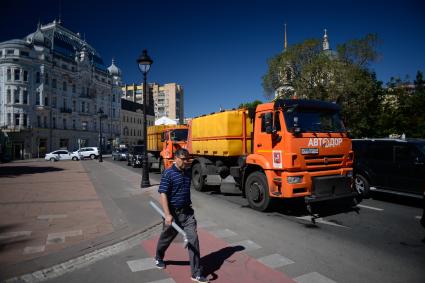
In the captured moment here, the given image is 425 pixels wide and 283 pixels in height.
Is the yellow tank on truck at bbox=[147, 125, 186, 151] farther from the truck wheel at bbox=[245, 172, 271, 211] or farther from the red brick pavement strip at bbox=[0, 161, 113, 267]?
the truck wheel at bbox=[245, 172, 271, 211]

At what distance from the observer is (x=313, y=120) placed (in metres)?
8.22

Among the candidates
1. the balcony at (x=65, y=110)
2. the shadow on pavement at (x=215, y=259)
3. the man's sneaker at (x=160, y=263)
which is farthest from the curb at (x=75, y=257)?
the balcony at (x=65, y=110)

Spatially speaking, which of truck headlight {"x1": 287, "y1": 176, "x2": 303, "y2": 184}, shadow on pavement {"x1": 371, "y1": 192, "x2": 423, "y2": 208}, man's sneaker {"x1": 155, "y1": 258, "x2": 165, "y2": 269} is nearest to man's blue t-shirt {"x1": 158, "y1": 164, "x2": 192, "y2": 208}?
man's sneaker {"x1": 155, "y1": 258, "x2": 165, "y2": 269}

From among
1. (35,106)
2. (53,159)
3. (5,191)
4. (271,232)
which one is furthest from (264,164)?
(35,106)

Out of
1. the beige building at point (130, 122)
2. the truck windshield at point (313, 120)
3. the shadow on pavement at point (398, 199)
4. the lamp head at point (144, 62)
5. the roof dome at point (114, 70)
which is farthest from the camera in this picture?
the beige building at point (130, 122)

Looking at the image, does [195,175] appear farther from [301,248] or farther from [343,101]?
[343,101]

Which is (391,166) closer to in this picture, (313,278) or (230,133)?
(230,133)

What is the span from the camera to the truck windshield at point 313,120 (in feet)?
26.0

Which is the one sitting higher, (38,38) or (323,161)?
(38,38)

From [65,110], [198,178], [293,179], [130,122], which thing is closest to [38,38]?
[65,110]

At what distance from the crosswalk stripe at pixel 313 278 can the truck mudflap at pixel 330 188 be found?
3062mm

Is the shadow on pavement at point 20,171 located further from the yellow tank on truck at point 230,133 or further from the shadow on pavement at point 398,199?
the shadow on pavement at point 398,199

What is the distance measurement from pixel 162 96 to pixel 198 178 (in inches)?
4492

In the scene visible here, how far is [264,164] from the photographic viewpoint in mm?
8234
